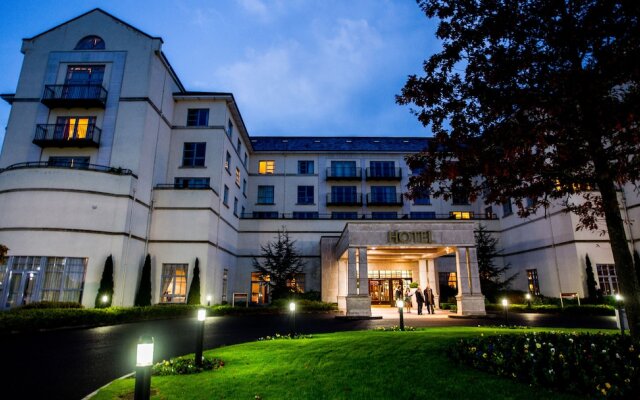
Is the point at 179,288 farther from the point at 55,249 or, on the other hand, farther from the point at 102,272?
the point at 55,249

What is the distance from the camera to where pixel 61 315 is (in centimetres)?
1523

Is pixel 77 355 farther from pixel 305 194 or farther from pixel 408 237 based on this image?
pixel 305 194

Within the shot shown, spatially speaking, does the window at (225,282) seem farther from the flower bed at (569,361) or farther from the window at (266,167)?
the flower bed at (569,361)

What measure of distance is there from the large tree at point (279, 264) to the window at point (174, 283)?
8.33 m

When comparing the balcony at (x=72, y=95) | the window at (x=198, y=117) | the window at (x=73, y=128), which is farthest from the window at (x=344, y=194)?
the window at (x=73, y=128)

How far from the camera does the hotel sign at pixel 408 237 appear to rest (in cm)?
2017

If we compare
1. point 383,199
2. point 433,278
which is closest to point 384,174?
point 383,199

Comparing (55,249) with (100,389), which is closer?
(100,389)

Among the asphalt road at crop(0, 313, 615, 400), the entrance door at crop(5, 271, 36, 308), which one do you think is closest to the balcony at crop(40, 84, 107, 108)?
the entrance door at crop(5, 271, 36, 308)

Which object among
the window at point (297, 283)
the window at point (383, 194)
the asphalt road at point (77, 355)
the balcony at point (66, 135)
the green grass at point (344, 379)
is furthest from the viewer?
the window at point (383, 194)

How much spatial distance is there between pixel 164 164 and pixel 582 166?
92.5 ft

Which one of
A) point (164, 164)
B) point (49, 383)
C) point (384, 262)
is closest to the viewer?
point (49, 383)

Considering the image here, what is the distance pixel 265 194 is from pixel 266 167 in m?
3.31

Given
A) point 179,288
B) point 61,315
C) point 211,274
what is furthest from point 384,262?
point 61,315
